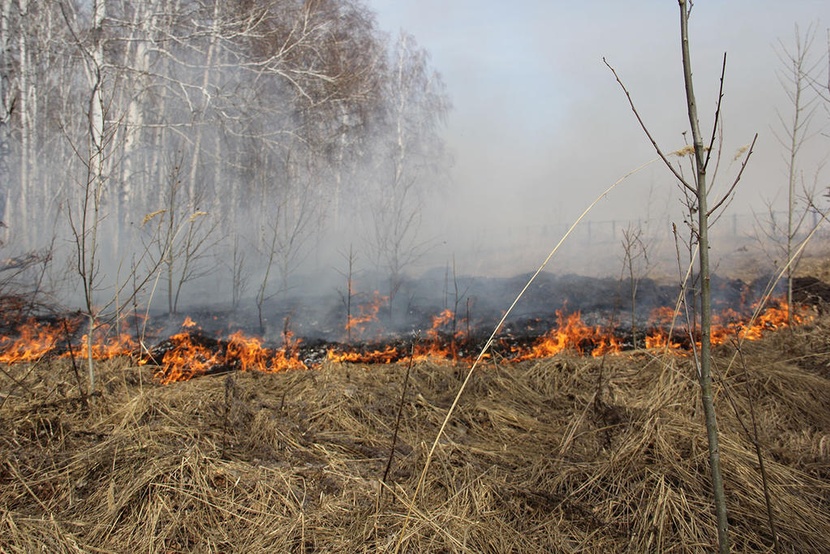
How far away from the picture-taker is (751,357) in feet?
14.6

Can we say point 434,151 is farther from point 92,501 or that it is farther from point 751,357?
point 92,501

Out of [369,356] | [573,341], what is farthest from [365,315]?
[573,341]

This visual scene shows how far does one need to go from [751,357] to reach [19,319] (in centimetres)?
877

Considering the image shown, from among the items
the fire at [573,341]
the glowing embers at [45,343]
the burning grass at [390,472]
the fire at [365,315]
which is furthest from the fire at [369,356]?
the glowing embers at [45,343]

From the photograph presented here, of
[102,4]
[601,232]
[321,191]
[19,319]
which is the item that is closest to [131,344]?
[19,319]

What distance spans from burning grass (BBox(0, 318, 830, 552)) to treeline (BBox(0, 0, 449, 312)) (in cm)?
561

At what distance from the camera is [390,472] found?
255cm

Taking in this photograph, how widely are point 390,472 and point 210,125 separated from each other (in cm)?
1259

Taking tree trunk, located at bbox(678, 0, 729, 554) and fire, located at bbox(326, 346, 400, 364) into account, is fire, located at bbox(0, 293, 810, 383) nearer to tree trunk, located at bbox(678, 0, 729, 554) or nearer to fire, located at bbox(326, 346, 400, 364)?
fire, located at bbox(326, 346, 400, 364)

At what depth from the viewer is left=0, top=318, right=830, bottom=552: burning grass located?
6.74 feet

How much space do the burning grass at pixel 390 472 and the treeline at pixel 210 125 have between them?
18.4 ft

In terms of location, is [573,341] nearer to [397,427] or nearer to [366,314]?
[366,314]

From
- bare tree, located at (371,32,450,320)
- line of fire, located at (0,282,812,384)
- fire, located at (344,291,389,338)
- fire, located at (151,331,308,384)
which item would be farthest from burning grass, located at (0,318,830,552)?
bare tree, located at (371,32,450,320)

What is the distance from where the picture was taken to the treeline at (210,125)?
9305 mm
